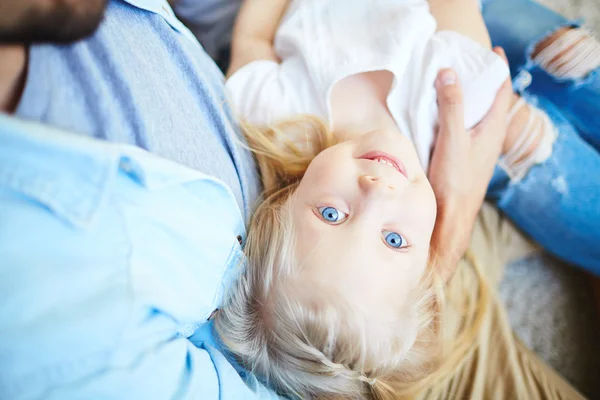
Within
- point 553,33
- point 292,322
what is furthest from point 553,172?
point 292,322

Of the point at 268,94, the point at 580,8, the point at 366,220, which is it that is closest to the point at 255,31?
the point at 268,94

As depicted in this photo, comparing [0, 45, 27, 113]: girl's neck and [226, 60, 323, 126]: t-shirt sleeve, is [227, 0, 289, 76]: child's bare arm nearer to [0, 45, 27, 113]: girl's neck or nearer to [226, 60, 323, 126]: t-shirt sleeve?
Answer: [226, 60, 323, 126]: t-shirt sleeve

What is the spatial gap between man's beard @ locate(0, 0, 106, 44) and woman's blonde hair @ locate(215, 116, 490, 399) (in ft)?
1.08

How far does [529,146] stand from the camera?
2.88 feet

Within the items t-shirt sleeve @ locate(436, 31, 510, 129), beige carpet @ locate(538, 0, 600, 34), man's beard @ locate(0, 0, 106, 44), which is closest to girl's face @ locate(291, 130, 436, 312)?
t-shirt sleeve @ locate(436, 31, 510, 129)

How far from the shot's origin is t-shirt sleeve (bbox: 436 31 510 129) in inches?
31.2

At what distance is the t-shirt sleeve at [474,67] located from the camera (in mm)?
792

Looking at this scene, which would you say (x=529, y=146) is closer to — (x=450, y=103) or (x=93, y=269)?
(x=450, y=103)

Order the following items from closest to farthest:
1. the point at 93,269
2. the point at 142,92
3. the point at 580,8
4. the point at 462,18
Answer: the point at 93,269, the point at 142,92, the point at 462,18, the point at 580,8

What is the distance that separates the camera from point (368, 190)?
60 cm

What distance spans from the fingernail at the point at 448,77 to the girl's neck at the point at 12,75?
2.16ft

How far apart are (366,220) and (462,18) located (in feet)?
1.79

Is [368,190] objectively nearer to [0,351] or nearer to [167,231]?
[167,231]

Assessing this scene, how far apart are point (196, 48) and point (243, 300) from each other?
16.6 inches
